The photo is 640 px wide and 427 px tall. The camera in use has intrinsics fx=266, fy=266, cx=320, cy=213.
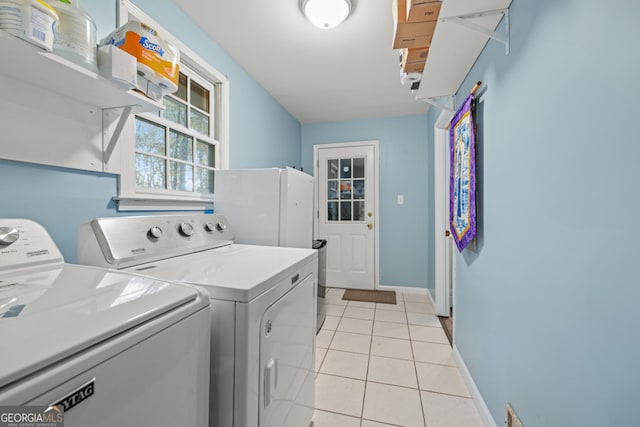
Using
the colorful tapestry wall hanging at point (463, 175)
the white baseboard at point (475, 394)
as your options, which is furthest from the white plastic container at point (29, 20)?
the white baseboard at point (475, 394)

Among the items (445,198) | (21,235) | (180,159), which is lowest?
(21,235)

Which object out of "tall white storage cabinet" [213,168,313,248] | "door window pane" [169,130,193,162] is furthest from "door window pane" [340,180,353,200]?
"door window pane" [169,130,193,162]

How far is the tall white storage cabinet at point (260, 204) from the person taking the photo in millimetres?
1804

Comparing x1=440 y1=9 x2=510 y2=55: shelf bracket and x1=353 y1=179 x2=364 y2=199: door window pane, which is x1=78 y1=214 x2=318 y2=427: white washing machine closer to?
x1=440 y1=9 x2=510 y2=55: shelf bracket

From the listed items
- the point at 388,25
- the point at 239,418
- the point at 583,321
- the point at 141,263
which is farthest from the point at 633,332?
the point at 388,25

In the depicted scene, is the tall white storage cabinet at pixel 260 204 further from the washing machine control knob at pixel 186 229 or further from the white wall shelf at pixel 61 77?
the white wall shelf at pixel 61 77

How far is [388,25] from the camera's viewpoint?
1.89m

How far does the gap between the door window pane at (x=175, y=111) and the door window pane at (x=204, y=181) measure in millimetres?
354

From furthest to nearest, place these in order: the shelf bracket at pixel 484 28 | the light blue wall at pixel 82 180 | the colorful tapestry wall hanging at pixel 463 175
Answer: the colorful tapestry wall hanging at pixel 463 175
the shelf bracket at pixel 484 28
the light blue wall at pixel 82 180

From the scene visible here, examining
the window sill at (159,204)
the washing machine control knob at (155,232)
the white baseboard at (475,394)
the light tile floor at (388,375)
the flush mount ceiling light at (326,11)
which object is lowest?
the light tile floor at (388,375)

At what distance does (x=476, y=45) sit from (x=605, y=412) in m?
1.52

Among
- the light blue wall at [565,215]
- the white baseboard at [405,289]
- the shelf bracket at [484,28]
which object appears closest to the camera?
the light blue wall at [565,215]

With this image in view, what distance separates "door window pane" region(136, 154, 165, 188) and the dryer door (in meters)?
1.13

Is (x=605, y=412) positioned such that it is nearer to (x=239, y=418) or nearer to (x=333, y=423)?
(x=239, y=418)
